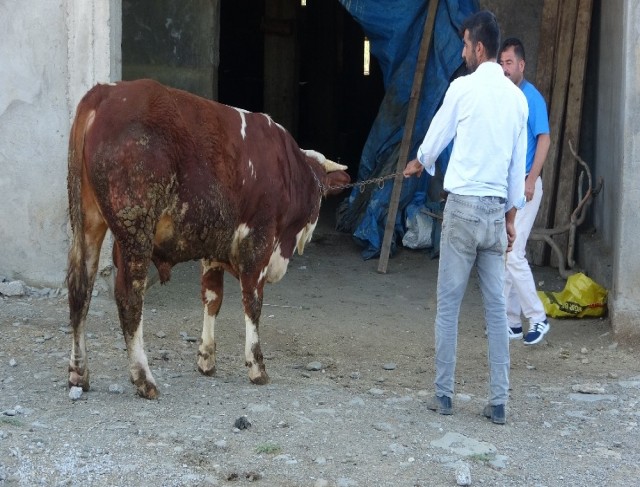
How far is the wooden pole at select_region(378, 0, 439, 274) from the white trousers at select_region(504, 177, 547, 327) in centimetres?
247

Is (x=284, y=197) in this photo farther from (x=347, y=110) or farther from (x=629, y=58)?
(x=347, y=110)

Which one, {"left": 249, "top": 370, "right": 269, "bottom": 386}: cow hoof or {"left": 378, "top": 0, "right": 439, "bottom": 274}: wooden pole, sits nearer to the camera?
{"left": 249, "top": 370, "right": 269, "bottom": 386}: cow hoof

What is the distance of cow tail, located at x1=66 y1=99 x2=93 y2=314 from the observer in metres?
6.07

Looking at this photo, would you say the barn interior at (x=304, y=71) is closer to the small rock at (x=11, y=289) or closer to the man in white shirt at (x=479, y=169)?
the small rock at (x=11, y=289)

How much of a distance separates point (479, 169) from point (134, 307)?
6.95 ft

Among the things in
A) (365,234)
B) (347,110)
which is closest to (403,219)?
(365,234)

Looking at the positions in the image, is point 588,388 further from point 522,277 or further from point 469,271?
point 469,271

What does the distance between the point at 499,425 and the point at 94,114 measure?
2935mm

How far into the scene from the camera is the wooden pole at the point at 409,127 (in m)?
10.4

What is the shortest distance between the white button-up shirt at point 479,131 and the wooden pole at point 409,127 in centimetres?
447

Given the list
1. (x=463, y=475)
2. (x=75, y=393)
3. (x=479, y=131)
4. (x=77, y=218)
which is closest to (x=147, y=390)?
(x=75, y=393)

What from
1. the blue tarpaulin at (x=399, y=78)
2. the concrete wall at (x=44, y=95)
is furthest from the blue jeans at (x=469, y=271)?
the blue tarpaulin at (x=399, y=78)

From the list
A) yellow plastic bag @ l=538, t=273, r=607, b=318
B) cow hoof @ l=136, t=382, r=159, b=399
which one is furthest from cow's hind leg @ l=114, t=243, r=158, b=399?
yellow plastic bag @ l=538, t=273, r=607, b=318

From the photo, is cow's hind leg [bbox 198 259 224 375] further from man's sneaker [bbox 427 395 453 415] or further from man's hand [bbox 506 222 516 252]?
man's hand [bbox 506 222 516 252]
